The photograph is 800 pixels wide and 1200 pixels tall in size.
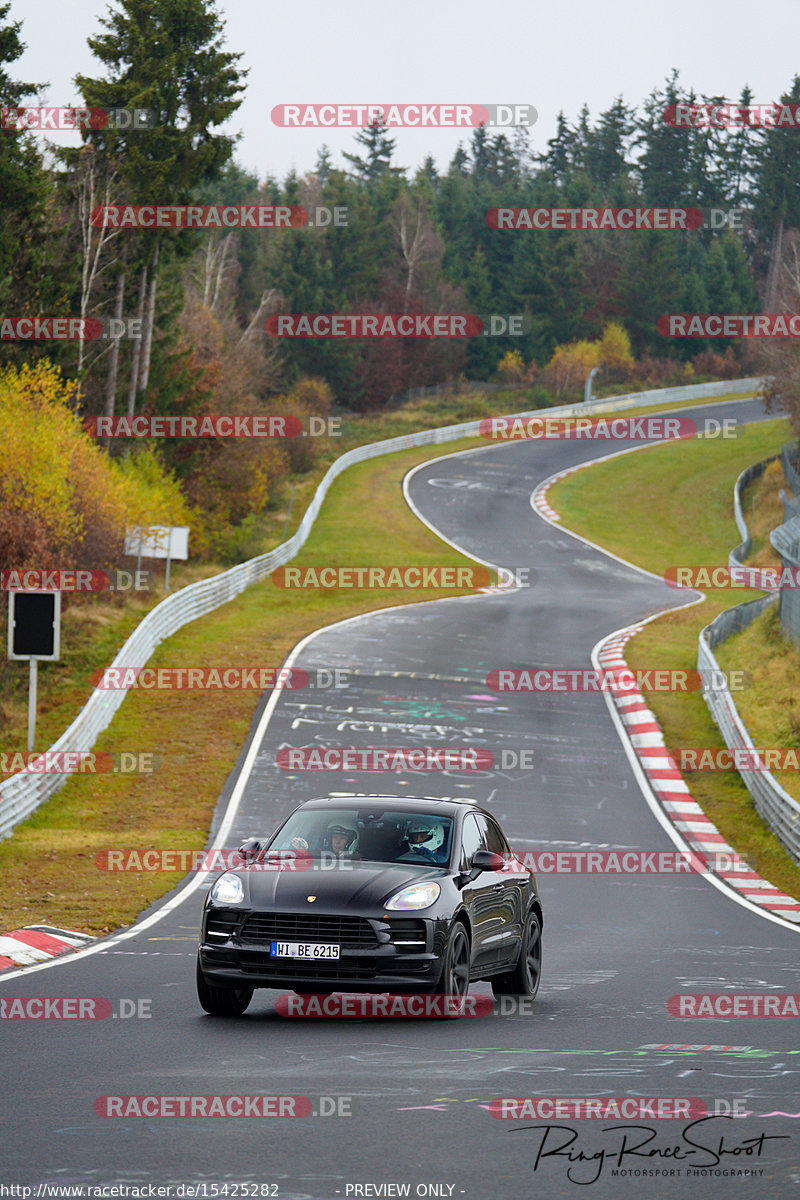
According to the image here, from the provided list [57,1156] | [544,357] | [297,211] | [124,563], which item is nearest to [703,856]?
[57,1156]

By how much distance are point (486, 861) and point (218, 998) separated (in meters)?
2.15

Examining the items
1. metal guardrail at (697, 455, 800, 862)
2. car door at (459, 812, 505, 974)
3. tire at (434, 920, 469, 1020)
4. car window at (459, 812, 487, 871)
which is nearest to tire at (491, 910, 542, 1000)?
car door at (459, 812, 505, 974)

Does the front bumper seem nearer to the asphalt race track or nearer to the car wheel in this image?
the car wheel

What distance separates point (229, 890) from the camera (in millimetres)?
10398

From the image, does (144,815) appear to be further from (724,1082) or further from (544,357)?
(544,357)

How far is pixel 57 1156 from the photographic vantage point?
20.9 ft

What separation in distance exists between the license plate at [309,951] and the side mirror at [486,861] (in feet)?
4.75

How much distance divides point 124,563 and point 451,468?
125 feet

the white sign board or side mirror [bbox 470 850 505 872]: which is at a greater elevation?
side mirror [bbox 470 850 505 872]

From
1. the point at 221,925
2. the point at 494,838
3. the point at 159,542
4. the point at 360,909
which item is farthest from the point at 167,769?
the point at 360,909

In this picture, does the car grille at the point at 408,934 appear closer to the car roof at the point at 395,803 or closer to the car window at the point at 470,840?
the car window at the point at 470,840

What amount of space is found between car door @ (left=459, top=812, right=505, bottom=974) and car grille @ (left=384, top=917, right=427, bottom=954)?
0.75 m

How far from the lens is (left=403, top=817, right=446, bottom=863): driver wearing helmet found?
11039 millimetres

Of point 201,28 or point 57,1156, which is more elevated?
point 201,28
